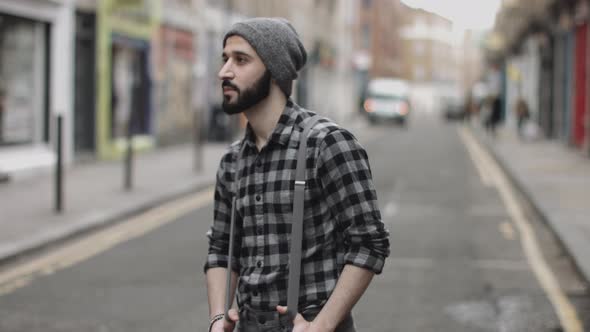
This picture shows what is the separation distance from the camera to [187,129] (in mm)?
27594

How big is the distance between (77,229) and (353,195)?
319 inches

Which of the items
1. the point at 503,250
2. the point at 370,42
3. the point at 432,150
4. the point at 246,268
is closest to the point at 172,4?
the point at 432,150

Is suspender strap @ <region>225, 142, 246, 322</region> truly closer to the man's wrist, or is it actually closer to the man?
the man

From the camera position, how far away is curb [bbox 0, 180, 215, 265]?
880 centimetres

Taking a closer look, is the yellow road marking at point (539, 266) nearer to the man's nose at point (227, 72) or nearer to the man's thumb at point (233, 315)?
the man's thumb at point (233, 315)

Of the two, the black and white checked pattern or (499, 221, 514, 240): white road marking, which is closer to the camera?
the black and white checked pattern

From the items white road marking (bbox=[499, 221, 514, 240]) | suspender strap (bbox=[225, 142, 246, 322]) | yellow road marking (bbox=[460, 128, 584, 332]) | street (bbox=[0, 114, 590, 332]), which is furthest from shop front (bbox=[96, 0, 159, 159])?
suspender strap (bbox=[225, 142, 246, 322])

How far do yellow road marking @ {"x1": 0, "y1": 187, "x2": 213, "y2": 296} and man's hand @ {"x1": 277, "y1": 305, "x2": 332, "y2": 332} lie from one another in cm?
526

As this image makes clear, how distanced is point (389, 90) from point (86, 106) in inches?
1314

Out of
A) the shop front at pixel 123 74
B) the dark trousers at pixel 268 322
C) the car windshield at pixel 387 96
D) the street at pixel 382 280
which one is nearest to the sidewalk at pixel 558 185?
the street at pixel 382 280

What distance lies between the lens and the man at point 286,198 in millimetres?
2477

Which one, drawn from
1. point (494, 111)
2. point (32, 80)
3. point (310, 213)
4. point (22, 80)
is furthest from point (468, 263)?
point (494, 111)

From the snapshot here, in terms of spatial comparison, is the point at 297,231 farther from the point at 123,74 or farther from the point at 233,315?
the point at 123,74

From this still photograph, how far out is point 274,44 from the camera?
2.52 meters
